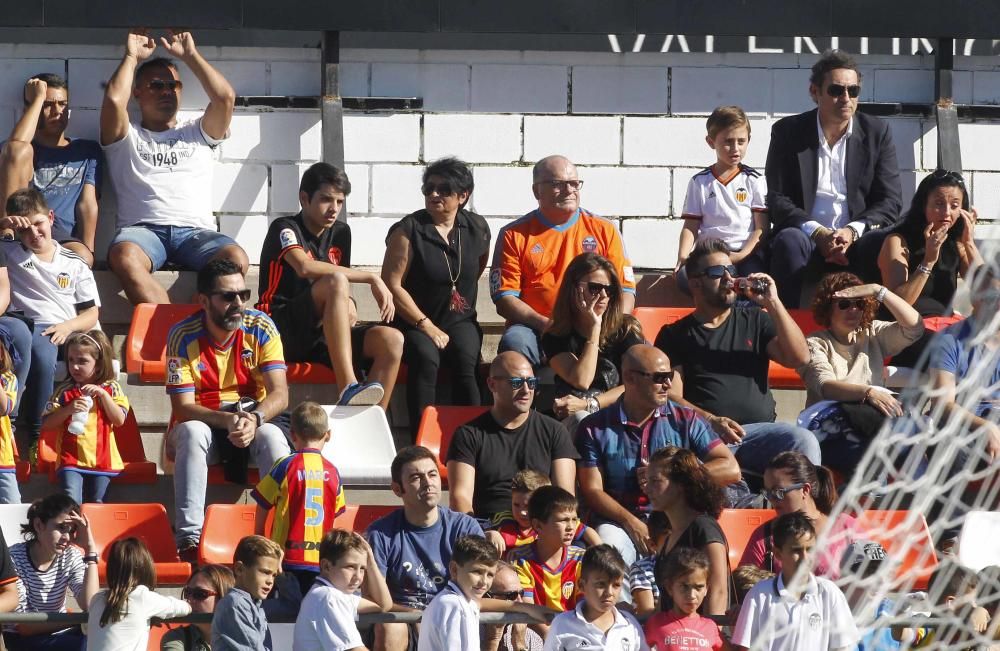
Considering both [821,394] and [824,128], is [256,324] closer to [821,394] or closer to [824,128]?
[821,394]

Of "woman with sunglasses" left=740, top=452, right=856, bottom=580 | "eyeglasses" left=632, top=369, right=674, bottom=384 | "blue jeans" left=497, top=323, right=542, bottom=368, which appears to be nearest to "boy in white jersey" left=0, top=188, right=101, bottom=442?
"blue jeans" left=497, top=323, right=542, bottom=368

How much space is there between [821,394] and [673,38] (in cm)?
296

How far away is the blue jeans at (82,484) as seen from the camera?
24.3 feet

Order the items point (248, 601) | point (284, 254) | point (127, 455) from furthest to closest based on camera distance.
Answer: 1. point (284, 254)
2. point (127, 455)
3. point (248, 601)

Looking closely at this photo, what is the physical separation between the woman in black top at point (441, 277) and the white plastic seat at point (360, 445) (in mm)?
416

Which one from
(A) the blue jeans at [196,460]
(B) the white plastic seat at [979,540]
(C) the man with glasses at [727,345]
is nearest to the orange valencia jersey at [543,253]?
(C) the man with glasses at [727,345]

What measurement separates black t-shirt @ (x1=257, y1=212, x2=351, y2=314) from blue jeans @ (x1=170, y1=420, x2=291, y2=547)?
4.07 ft

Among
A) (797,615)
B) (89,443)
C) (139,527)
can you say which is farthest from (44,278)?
(797,615)

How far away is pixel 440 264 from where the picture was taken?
8.63 metres

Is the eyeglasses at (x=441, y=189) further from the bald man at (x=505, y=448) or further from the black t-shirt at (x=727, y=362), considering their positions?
the bald man at (x=505, y=448)

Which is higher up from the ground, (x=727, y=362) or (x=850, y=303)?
(x=850, y=303)

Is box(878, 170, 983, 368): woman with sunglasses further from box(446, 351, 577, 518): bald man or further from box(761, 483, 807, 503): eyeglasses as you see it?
box(446, 351, 577, 518): bald man

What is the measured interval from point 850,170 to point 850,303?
1.48m

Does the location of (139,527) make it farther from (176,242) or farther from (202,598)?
(176,242)
